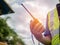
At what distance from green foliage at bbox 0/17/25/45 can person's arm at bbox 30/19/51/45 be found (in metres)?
0.12

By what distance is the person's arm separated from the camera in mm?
914

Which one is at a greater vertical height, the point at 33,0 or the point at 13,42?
the point at 33,0

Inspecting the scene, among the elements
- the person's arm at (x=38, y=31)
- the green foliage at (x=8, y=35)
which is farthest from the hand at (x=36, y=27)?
the green foliage at (x=8, y=35)

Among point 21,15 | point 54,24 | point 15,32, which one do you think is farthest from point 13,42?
point 54,24

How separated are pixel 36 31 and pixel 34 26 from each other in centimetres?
3

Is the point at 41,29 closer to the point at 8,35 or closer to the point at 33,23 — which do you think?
the point at 33,23

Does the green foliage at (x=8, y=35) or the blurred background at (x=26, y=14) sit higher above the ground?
the blurred background at (x=26, y=14)

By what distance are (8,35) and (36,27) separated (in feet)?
0.70

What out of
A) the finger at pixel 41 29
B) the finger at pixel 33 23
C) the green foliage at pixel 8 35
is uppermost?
the finger at pixel 33 23

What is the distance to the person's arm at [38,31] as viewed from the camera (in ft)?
3.00

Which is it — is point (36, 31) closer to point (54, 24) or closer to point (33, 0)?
point (54, 24)

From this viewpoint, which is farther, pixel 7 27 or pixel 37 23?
pixel 7 27

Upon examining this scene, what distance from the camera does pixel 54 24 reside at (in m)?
0.93

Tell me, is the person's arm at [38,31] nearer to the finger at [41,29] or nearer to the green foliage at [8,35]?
the finger at [41,29]
